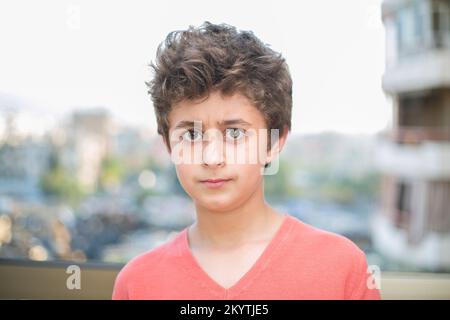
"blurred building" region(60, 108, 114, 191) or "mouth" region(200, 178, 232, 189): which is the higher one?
"blurred building" region(60, 108, 114, 191)

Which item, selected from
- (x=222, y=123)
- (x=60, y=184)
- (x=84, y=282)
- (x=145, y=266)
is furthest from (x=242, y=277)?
(x=60, y=184)

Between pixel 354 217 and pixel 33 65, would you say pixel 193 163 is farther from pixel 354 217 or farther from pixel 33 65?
pixel 354 217

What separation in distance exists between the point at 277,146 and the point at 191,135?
0.55ft

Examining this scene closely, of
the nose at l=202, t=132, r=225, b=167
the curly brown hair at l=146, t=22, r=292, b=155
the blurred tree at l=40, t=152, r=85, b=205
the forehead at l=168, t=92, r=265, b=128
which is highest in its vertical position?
the curly brown hair at l=146, t=22, r=292, b=155

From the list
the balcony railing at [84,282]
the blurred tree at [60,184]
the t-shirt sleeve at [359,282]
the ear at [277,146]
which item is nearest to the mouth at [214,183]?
the ear at [277,146]

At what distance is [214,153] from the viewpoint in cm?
97

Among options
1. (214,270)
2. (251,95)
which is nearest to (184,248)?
(214,270)

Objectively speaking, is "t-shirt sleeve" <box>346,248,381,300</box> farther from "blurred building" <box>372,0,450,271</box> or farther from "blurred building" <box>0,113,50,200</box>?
"blurred building" <box>0,113,50,200</box>

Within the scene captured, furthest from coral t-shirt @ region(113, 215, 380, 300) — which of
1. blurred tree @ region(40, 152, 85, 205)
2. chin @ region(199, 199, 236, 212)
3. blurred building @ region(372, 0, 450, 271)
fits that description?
blurred tree @ region(40, 152, 85, 205)

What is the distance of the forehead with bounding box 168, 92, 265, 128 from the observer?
951 mm

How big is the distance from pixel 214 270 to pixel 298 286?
156 mm

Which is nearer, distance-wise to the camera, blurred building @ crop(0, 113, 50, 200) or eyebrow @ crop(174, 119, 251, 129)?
eyebrow @ crop(174, 119, 251, 129)

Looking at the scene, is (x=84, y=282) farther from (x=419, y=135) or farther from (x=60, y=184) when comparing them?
(x=419, y=135)

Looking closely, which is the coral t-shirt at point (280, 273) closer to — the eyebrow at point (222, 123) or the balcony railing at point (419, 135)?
the eyebrow at point (222, 123)
